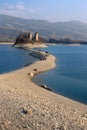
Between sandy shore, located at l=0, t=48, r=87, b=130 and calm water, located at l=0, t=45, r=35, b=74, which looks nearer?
sandy shore, located at l=0, t=48, r=87, b=130

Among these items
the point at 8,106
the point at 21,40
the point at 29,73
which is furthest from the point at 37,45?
the point at 8,106

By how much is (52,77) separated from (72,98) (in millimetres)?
10159

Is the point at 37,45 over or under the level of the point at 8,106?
under

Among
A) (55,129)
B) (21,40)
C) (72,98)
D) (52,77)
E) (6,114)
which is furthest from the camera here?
(21,40)

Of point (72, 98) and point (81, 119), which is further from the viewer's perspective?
point (72, 98)

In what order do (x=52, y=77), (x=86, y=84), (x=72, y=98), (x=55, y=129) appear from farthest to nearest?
(x=52, y=77)
(x=86, y=84)
(x=72, y=98)
(x=55, y=129)

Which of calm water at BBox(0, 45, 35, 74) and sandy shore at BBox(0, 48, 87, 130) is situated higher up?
sandy shore at BBox(0, 48, 87, 130)

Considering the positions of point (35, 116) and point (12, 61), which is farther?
point (12, 61)

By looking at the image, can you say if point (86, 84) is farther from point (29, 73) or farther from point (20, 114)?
point (20, 114)

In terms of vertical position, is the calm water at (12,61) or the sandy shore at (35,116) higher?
the sandy shore at (35,116)

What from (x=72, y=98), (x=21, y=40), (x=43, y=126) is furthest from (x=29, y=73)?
(x=21, y=40)

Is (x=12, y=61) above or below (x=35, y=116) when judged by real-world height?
below

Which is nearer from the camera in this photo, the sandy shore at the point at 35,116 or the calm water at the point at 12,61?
the sandy shore at the point at 35,116

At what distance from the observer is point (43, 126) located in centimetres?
1273
